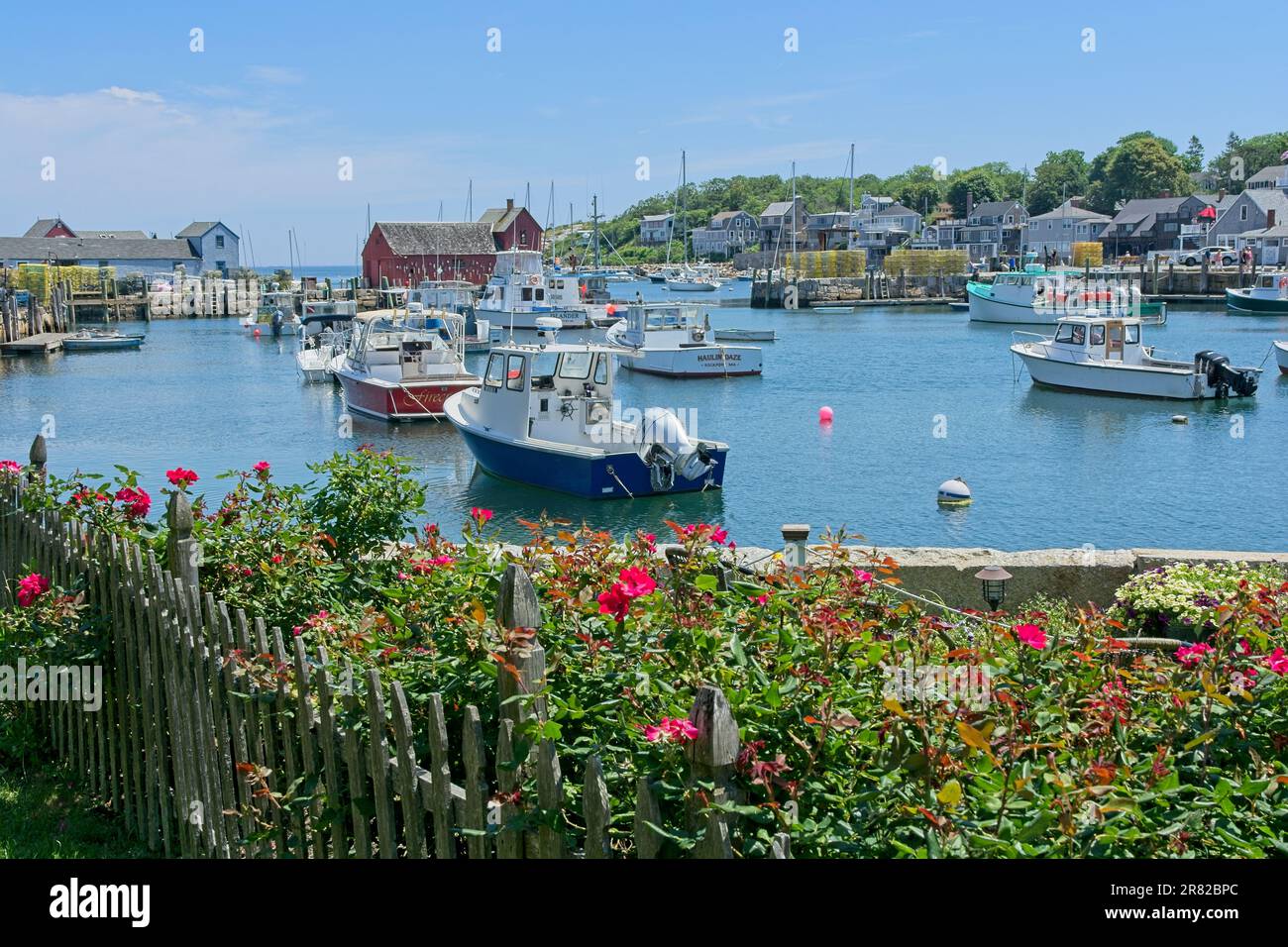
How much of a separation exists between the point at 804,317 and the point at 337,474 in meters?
79.8

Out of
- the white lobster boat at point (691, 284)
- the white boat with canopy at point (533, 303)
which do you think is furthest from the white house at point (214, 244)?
the white boat with canopy at point (533, 303)

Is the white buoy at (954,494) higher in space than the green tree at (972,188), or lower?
lower

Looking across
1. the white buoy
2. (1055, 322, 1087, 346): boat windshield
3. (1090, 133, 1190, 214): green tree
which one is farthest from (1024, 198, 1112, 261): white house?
the white buoy

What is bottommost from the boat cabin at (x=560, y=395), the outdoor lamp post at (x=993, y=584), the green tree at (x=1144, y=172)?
the outdoor lamp post at (x=993, y=584)

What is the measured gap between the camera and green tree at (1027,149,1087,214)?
167 m

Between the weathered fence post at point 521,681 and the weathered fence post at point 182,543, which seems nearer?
the weathered fence post at point 521,681

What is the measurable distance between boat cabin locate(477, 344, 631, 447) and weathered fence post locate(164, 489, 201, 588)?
16158mm

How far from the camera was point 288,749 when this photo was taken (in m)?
3.98

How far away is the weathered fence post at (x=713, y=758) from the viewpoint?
2637 mm

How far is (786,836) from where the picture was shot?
2.62 m

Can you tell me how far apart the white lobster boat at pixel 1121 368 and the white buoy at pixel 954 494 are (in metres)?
16.0

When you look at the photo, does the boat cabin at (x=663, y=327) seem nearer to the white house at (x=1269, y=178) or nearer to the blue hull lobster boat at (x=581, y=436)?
the blue hull lobster boat at (x=581, y=436)
